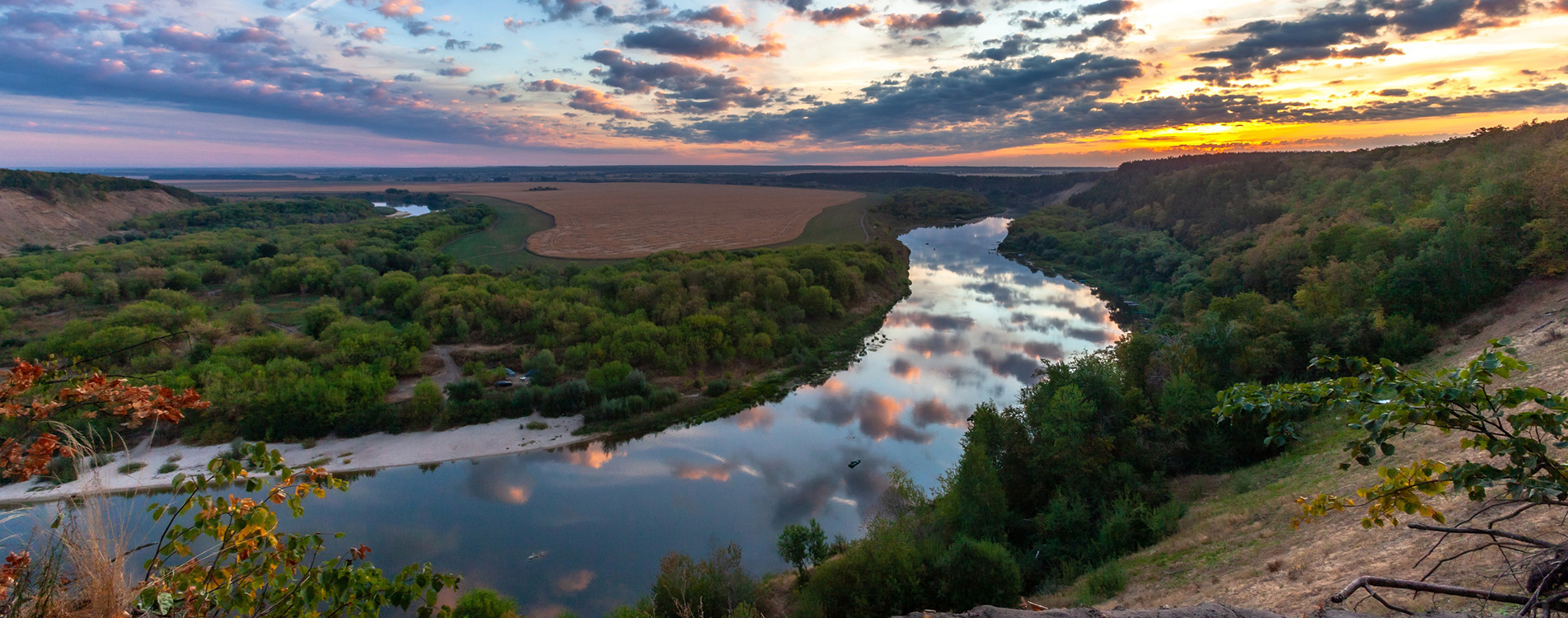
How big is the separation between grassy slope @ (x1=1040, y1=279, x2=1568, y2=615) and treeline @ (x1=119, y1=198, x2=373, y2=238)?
93.0 metres

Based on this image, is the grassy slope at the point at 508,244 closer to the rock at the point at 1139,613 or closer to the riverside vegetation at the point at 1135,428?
the riverside vegetation at the point at 1135,428

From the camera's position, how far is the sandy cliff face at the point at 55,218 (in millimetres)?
58031

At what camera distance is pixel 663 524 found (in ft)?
63.8

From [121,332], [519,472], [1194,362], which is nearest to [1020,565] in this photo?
[1194,362]

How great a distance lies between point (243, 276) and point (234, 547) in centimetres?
5864

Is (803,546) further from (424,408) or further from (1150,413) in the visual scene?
(424,408)

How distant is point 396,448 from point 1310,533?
91.3 feet

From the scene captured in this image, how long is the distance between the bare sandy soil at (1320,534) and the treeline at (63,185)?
10080 cm

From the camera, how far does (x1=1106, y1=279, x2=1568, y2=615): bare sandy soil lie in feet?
24.1

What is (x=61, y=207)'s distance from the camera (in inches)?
2584

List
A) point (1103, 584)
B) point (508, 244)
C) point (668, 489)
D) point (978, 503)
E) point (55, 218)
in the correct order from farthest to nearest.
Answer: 1. point (508, 244)
2. point (55, 218)
3. point (668, 489)
4. point (978, 503)
5. point (1103, 584)

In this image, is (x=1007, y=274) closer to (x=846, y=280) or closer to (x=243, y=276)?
(x=846, y=280)

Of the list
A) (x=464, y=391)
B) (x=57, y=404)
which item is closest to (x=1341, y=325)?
(x=57, y=404)

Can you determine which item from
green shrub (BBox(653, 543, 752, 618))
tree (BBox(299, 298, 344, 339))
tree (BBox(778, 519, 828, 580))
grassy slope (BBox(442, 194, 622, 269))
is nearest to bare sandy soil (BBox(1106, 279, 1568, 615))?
tree (BBox(778, 519, 828, 580))
